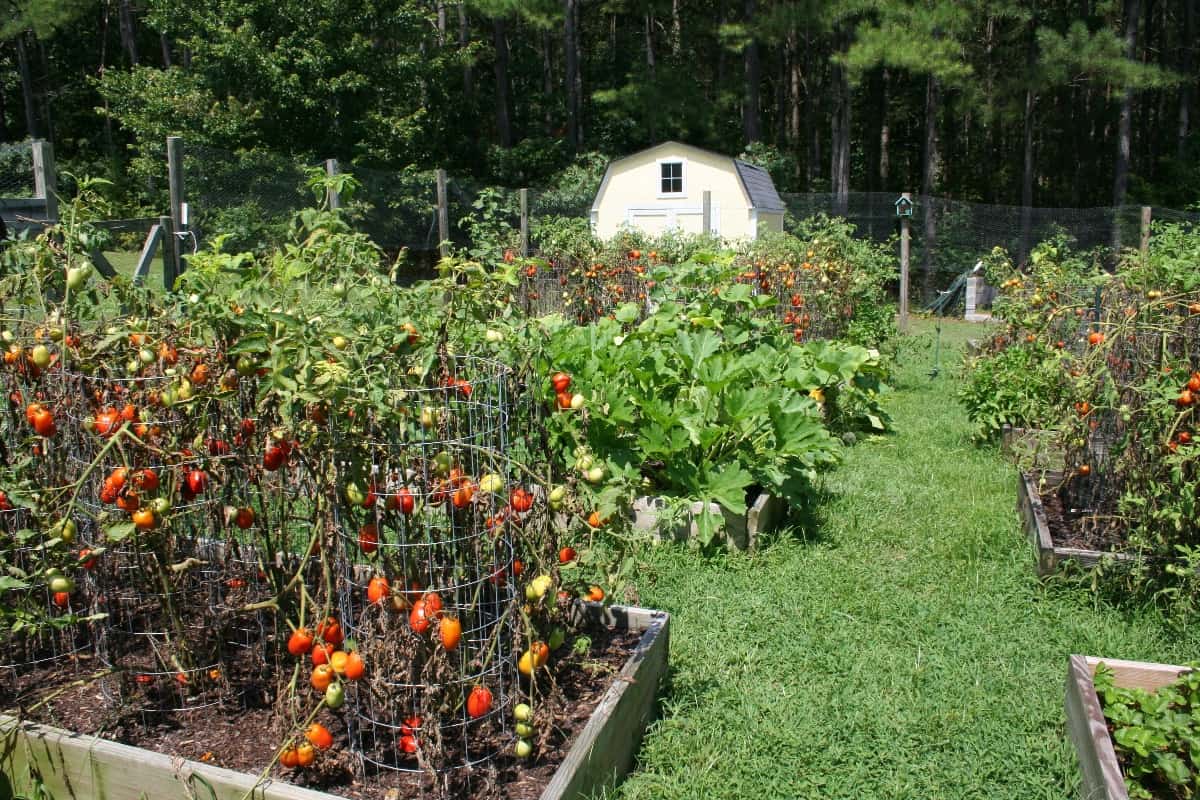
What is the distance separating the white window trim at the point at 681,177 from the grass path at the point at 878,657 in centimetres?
1453

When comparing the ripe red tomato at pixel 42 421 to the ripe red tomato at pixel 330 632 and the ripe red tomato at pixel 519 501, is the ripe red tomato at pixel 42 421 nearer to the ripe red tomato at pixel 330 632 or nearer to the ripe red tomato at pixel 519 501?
the ripe red tomato at pixel 330 632

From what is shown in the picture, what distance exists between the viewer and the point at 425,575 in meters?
2.38

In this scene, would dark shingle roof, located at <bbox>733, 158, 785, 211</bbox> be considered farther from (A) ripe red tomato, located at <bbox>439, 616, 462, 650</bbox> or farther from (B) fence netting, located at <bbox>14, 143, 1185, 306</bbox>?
(A) ripe red tomato, located at <bbox>439, 616, 462, 650</bbox>

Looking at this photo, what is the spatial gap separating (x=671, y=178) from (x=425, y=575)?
1732 centimetres

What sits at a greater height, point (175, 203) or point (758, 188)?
point (758, 188)

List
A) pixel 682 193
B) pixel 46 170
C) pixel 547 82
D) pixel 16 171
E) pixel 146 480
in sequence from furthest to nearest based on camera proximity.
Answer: pixel 547 82 → pixel 682 193 → pixel 16 171 → pixel 46 170 → pixel 146 480

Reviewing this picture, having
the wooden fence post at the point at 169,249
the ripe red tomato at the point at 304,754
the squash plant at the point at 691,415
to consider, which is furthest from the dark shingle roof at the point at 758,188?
the ripe red tomato at the point at 304,754

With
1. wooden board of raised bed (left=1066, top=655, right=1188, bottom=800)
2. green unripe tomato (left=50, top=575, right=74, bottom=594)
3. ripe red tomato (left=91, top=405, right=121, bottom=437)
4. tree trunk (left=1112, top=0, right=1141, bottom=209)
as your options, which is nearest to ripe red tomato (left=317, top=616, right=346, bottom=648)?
green unripe tomato (left=50, top=575, right=74, bottom=594)

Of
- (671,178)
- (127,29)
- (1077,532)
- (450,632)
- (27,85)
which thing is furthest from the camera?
(127,29)

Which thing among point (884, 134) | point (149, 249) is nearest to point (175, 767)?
point (149, 249)

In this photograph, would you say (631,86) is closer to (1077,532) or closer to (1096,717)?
(1077,532)

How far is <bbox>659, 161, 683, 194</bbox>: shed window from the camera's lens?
1881 centimetres

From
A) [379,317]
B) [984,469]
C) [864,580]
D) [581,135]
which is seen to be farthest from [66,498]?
[581,135]

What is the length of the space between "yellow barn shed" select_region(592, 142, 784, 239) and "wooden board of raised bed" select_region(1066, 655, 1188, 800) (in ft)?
50.5
